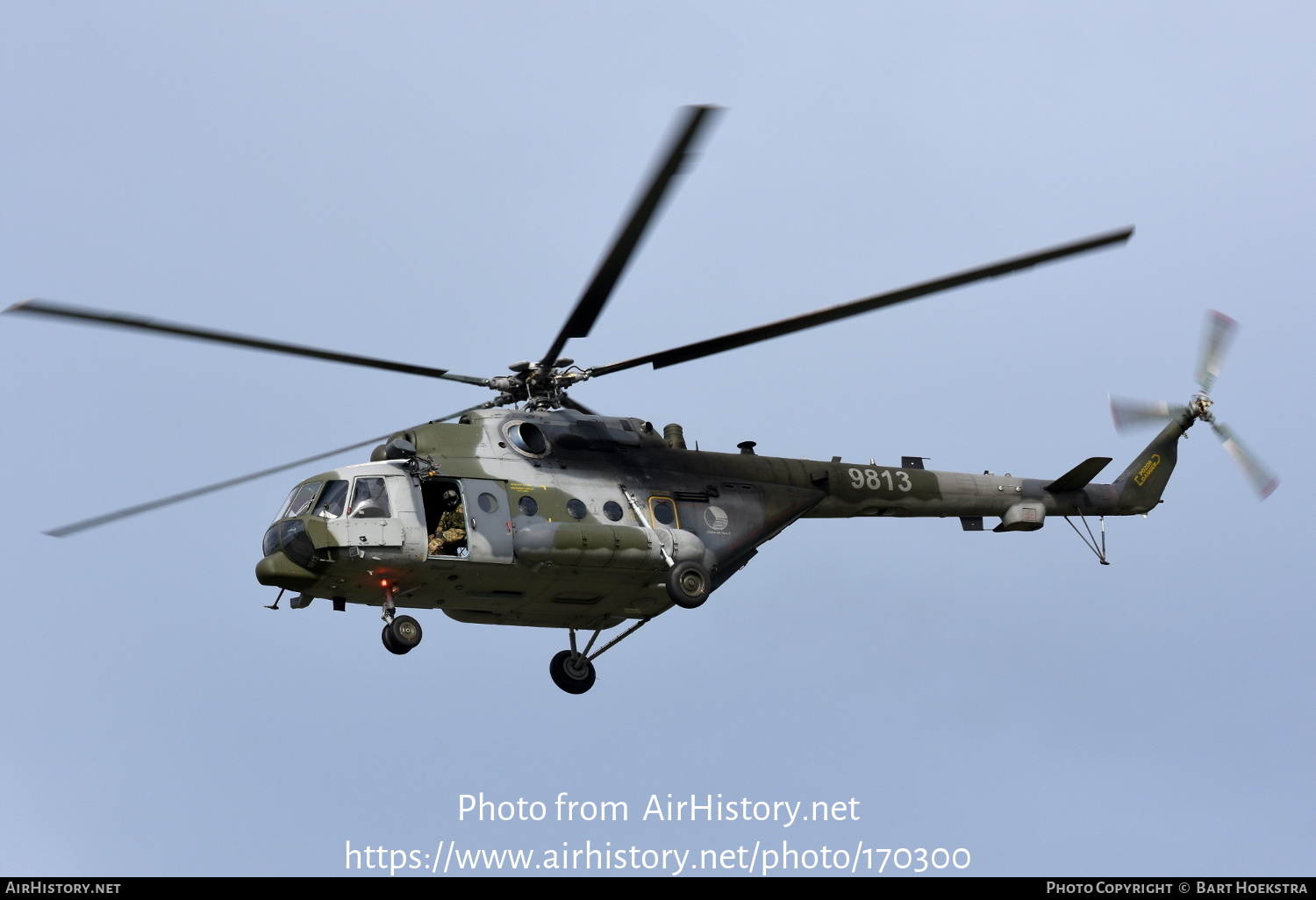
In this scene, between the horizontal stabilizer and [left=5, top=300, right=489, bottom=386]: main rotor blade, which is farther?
the horizontal stabilizer

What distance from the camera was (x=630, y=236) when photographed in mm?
18797

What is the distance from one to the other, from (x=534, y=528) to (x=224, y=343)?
5046mm

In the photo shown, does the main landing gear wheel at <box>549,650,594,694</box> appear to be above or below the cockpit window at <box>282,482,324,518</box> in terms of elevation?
below

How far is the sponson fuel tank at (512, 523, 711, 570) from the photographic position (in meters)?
22.9

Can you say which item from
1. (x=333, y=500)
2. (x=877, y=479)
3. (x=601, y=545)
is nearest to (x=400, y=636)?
(x=333, y=500)

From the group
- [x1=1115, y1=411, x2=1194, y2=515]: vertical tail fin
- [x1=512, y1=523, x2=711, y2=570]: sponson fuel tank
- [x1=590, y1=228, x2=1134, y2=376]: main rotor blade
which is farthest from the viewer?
[x1=1115, y1=411, x2=1194, y2=515]: vertical tail fin

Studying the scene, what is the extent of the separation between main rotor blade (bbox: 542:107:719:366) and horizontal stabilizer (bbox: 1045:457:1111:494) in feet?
33.2

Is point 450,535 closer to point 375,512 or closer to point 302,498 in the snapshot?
point 375,512

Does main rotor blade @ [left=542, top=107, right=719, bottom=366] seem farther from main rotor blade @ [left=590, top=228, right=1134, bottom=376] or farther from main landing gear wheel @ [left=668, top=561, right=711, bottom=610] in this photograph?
main landing gear wheel @ [left=668, top=561, right=711, bottom=610]

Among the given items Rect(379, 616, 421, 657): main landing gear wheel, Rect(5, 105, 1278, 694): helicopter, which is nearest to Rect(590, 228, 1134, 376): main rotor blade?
Rect(5, 105, 1278, 694): helicopter

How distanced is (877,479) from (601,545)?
595cm

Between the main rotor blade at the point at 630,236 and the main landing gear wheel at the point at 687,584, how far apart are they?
3.53m

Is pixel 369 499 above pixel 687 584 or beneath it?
above

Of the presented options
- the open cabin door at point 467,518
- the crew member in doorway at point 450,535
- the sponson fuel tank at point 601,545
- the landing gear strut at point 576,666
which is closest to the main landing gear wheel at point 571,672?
the landing gear strut at point 576,666
